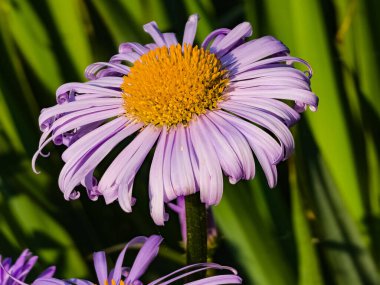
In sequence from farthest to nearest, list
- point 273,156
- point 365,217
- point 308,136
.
Answer: point 365,217 → point 308,136 → point 273,156

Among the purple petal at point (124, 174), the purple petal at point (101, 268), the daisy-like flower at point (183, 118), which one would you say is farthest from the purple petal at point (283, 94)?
the purple petal at point (101, 268)

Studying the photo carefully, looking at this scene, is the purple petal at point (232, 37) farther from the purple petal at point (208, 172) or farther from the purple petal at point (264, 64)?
the purple petal at point (208, 172)

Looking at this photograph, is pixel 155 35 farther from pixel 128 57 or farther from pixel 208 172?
pixel 208 172

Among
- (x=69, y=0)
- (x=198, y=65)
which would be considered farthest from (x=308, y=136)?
(x=69, y=0)

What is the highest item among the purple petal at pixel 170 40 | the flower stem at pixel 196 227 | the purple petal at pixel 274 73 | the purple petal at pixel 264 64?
the purple petal at pixel 170 40

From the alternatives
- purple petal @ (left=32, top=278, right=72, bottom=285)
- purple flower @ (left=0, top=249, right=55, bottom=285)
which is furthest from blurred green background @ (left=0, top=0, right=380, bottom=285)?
purple petal @ (left=32, top=278, right=72, bottom=285)

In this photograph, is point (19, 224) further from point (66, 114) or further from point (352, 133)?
point (352, 133)

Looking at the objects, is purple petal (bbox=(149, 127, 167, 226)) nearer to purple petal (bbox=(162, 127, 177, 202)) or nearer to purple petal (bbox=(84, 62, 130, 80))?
purple petal (bbox=(162, 127, 177, 202))
